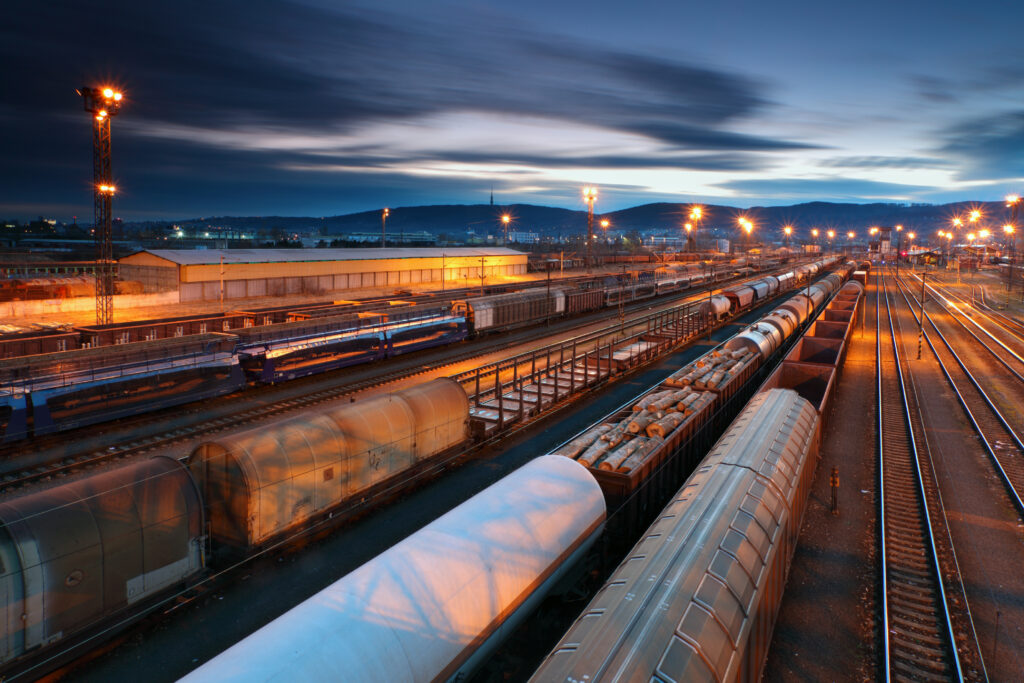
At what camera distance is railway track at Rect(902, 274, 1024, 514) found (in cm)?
2088

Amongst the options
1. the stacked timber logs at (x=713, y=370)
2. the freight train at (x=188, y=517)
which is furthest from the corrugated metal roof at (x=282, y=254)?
the stacked timber logs at (x=713, y=370)

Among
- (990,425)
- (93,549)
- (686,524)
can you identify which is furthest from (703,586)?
(990,425)

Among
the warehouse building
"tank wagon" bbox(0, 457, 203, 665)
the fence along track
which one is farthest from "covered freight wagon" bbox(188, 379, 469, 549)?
the warehouse building

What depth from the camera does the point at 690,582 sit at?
884 cm

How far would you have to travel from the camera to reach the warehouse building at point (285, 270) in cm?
6316

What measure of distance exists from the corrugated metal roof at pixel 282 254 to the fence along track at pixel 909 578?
64557mm

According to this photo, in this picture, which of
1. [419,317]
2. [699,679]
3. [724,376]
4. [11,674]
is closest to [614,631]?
[699,679]

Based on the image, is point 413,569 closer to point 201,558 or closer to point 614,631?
point 614,631

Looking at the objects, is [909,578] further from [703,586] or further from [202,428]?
[202,428]

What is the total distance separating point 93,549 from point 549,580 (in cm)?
876

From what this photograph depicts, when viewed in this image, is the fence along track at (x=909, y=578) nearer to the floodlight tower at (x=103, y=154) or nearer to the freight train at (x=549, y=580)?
the freight train at (x=549, y=580)

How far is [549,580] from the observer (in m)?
11.1

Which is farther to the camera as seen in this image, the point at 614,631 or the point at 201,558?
the point at 201,558

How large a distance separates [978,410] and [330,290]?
67760 mm
